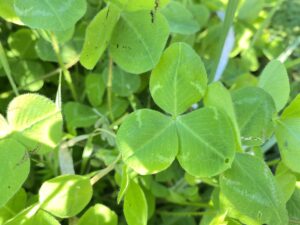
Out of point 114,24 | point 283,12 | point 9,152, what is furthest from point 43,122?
point 283,12

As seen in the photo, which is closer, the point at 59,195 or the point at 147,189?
the point at 59,195

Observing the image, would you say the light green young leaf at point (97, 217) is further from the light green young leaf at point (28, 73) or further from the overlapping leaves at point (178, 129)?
the light green young leaf at point (28, 73)

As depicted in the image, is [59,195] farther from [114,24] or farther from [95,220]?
[114,24]

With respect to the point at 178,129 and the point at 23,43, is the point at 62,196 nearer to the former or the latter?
the point at 178,129

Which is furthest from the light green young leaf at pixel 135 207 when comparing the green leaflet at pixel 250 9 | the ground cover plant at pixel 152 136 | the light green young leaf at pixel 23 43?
the green leaflet at pixel 250 9

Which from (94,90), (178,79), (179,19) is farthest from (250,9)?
(178,79)
